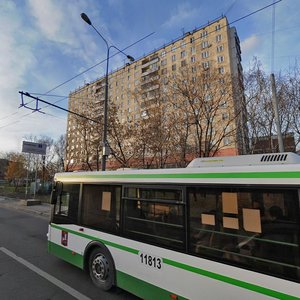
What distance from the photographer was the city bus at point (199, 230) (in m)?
2.76

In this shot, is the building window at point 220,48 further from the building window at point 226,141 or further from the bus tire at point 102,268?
the bus tire at point 102,268

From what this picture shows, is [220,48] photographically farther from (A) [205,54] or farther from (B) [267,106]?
(B) [267,106]

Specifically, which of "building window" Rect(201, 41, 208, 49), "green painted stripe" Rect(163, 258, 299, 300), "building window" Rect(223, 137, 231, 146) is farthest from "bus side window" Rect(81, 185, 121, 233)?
"building window" Rect(201, 41, 208, 49)

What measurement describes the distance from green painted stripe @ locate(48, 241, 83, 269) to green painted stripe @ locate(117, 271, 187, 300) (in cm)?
125

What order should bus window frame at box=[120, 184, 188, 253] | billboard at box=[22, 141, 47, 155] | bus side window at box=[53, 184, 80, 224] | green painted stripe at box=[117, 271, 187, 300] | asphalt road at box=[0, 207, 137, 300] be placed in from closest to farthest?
bus window frame at box=[120, 184, 188, 253], green painted stripe at box=[117, 271, 187, 300], asphalt road at box=[0, 207, 137, 300], bus side window at box=[53, 184, 80, 224], billboard at box=[22, 141, 47, 155]

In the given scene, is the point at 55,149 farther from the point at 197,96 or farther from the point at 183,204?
the point at 183,204

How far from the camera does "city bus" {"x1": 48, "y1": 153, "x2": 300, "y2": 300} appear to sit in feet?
9.04

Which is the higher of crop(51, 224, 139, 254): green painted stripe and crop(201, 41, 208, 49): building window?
crop(201, 41, 208, 49): building window

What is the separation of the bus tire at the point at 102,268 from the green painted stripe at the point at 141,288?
0.25m

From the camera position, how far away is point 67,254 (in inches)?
222

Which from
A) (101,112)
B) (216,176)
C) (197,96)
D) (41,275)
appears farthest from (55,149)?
(216,176)

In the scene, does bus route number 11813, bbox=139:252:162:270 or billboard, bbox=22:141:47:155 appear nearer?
bus route number 11813, bbox=139:252:162:270

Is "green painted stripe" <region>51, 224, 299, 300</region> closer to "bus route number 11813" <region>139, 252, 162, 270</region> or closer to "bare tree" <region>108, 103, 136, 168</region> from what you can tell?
"bus route number 11813" <region>139, 252, 162, 270</region>

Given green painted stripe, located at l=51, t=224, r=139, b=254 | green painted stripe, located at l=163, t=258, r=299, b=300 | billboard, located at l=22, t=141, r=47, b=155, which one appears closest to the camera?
green painted stripe, located at l=163, t=258, r=299, b=300
